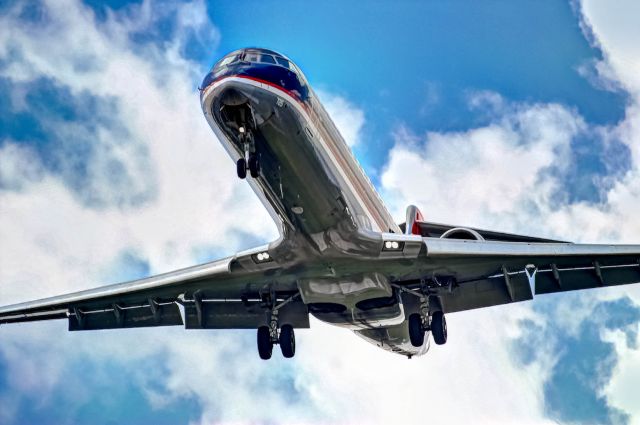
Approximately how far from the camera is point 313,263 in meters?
26.3

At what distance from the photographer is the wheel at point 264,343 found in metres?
30.1

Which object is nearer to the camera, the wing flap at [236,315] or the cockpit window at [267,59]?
the cockpit window at [267,59]

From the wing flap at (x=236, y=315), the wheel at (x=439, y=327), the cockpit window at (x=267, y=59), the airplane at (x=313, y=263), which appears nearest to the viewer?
the airplane at (x=313, y=263)

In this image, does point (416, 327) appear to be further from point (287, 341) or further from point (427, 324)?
point (287, 341)

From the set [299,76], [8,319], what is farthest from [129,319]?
[299,76]

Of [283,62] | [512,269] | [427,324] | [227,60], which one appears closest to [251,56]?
[227,60]

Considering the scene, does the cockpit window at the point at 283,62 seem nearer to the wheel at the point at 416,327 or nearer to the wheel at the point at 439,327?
the wheel at the point at 416,327

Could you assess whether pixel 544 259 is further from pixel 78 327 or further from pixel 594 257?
pixel 78 327

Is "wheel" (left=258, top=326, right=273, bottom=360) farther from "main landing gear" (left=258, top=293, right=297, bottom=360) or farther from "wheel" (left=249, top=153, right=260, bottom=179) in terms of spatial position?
"wheel" (left=249, top=153, right=260, bottom=179)

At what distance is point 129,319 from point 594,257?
52.0 feet

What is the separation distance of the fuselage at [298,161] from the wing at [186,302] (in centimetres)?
173

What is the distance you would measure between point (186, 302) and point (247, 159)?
30.0 ft

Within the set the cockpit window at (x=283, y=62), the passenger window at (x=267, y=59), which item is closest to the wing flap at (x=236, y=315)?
the cockpit window at (x=283, y=62)

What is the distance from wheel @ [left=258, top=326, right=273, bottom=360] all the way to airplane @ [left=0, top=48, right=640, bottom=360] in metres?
0.03
